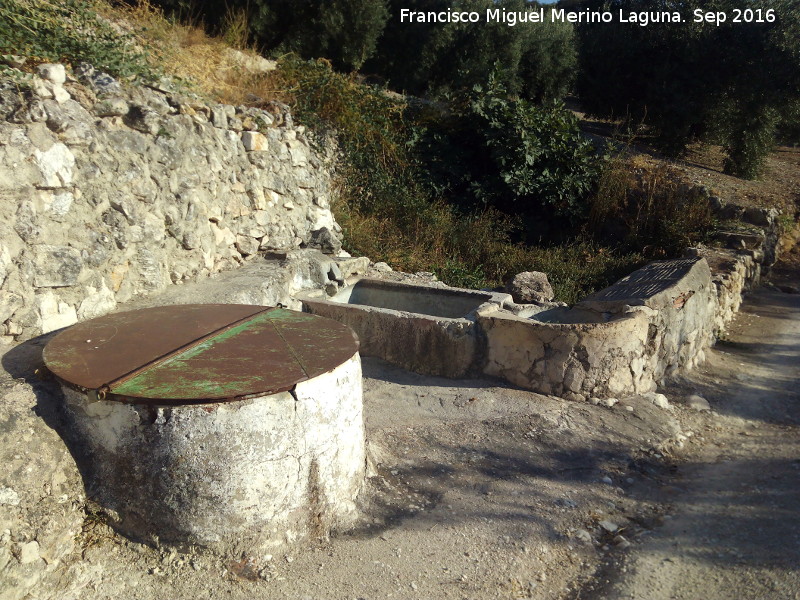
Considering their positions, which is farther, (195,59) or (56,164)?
(195,59)

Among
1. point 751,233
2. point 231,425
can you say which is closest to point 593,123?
point 751,233

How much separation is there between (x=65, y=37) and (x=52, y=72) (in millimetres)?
737

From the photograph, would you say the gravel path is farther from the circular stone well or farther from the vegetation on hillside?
the vegetation on hillside

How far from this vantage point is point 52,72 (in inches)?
159

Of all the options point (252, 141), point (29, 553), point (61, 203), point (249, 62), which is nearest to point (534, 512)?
point (29, 553)

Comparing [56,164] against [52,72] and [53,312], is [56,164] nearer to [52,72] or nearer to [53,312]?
[52,72]

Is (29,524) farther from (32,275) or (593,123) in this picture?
(593,123)

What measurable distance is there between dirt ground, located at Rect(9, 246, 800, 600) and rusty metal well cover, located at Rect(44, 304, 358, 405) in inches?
28.2

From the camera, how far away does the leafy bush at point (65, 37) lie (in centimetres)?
419

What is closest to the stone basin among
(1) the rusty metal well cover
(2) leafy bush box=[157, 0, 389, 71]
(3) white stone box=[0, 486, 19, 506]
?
(1) the rusty metal well cover

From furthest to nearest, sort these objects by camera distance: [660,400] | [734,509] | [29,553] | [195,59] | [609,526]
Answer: [195,59], [660,400], [734,509], [609,526], [29,553]

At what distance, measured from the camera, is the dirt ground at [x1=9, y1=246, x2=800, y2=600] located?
2832 millimetres

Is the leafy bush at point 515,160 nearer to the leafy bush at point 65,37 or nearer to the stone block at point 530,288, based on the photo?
the stone block at point 530,288

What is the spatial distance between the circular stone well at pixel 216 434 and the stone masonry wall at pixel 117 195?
0.69 meters
